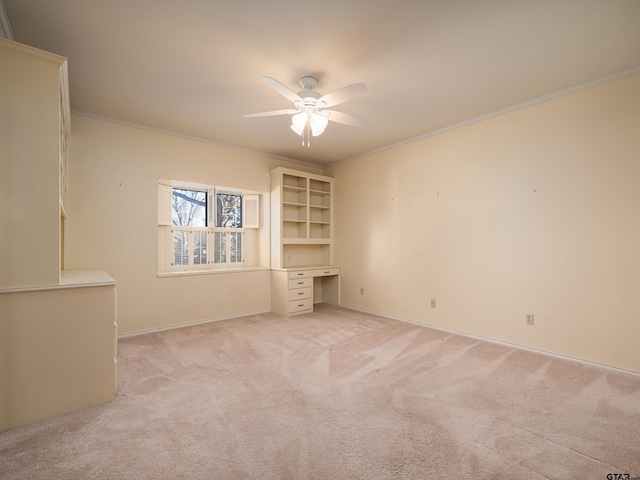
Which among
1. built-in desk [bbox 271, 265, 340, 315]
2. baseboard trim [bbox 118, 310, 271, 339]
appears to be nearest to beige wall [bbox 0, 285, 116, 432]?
baseboard trim [bbox 118, 310, 271, 339]

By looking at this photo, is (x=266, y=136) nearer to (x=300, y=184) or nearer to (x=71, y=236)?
(x=300, y=184)

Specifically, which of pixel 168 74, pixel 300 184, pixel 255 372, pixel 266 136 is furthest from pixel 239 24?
pixel 300 184

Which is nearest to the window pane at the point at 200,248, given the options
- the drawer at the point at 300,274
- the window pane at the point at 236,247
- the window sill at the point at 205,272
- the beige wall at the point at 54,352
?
the window sill at the point at 205,272

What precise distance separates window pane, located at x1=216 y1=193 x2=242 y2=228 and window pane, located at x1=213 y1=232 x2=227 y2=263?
160mm

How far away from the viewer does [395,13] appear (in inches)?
75.9

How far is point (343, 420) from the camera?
1959 mm

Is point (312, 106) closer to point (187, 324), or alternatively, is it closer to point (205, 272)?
point (205, 272)

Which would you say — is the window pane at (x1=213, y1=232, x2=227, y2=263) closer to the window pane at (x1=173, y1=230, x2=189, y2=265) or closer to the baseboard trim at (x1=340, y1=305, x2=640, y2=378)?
the window pane at (x1=173, y1=230, x2=189, y2=265)

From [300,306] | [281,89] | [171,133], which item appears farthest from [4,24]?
[300,306]

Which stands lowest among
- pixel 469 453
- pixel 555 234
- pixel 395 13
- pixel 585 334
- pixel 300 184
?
pixel 469 453

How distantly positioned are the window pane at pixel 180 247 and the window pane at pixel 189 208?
143mm

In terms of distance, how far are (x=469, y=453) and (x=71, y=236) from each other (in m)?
4.15

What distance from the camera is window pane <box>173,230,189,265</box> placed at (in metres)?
4.30

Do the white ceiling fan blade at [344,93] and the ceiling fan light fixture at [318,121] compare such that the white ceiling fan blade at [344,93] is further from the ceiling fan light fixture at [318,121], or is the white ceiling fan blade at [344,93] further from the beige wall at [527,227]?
the beige wall at [527,227]
